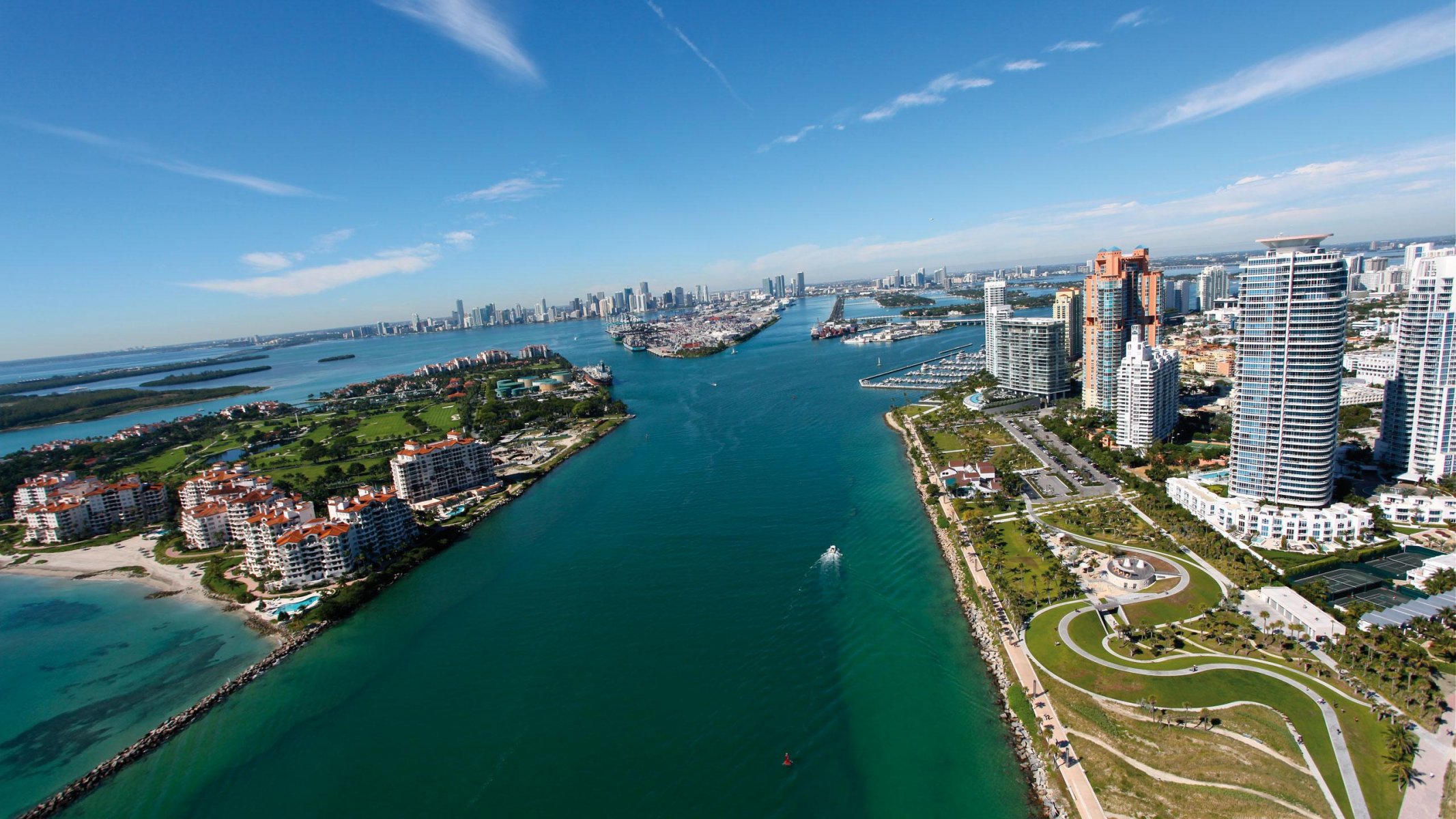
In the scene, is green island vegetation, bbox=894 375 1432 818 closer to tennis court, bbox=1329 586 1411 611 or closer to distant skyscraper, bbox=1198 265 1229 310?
tennis court, bbox=1329 586 1411 611

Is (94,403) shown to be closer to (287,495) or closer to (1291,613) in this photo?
(287,495)

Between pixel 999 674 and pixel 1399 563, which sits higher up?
pixel 1399 563

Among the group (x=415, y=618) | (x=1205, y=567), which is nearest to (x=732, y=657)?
(x=415, y=618)

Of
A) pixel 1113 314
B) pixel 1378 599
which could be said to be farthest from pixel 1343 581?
pixel 1113 314

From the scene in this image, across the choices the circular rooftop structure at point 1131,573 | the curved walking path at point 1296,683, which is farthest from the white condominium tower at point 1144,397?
the curved walking path at point 1296,683

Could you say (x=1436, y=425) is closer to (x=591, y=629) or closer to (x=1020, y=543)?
(x=1020, y=543)

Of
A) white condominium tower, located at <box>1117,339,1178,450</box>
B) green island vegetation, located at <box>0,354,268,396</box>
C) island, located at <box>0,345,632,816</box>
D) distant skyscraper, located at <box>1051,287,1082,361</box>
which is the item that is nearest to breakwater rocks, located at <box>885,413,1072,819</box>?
white condominium tower, located at <box>1117,339,1178,450</box>
